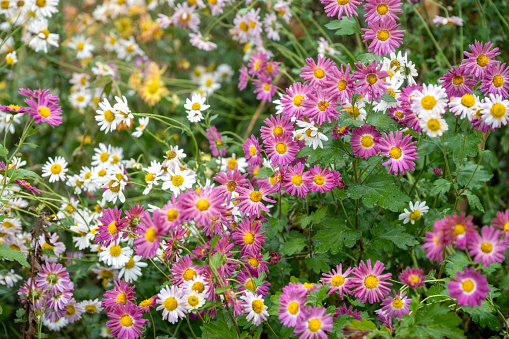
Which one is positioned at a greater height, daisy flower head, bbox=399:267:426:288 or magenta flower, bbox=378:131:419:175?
magenta flower, bbox=378:131:419:175

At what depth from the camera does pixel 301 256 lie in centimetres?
150

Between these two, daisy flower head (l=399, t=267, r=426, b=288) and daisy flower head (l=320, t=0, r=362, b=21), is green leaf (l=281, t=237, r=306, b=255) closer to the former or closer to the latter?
daisy flower head (l=399, t=267, r=426, b=288)

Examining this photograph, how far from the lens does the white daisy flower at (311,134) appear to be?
1258 mm

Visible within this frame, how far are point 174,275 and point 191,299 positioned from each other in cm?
9

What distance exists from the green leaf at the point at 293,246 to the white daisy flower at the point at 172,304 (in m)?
0.34

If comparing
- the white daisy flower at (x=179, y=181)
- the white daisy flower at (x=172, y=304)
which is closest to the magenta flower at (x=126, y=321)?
the white daisy flower at (x=172, y=304)

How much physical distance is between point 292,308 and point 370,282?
0.24m

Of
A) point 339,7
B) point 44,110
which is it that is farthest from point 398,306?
→ point 44,110

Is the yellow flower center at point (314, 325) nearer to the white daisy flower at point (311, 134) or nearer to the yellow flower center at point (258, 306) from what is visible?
the yellow flower center at point (258, 306)

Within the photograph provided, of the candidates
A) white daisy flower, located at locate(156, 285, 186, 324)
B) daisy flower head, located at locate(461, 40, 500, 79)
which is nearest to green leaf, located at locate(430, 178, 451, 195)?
daisy flower head, located at locate(461, 40, 500, 79)

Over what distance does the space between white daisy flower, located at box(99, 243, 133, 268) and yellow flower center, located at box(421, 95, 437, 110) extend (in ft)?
3.26

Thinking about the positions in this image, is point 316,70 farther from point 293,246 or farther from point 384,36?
point 293,246

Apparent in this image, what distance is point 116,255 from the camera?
58.5 inches

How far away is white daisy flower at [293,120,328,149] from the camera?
126 centimetres
